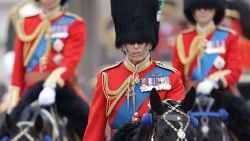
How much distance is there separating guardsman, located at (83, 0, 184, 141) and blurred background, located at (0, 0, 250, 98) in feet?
26.6

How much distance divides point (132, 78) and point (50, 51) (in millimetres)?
2270

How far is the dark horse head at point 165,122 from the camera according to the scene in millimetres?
5718

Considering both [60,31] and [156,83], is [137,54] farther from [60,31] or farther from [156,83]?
[60,31]

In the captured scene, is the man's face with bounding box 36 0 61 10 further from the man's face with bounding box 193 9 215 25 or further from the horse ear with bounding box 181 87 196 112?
the horse ear with bounding box 181 87 196 112

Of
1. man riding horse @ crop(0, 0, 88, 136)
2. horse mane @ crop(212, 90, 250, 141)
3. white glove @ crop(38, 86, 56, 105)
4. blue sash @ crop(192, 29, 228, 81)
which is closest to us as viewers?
white glove @ crop(38, 86, 56, 105)

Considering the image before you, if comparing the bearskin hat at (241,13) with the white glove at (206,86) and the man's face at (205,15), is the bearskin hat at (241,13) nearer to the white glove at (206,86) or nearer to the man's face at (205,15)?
the man's face at (205,15)

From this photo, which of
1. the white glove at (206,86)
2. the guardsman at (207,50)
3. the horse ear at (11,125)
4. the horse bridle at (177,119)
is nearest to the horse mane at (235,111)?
the white glove at (206,86)

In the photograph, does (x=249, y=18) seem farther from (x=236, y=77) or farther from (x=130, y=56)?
(x=130, y=56)

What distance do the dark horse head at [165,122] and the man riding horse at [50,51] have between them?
96.0 inches

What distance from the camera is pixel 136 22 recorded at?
21.2 ft

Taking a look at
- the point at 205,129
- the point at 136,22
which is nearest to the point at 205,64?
the point at 205,129

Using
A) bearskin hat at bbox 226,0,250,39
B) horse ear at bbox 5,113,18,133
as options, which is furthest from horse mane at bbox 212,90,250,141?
bearskin hat at bbox 226,0,250,39

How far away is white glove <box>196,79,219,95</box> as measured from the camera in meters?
8.23

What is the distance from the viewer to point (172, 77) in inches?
253
